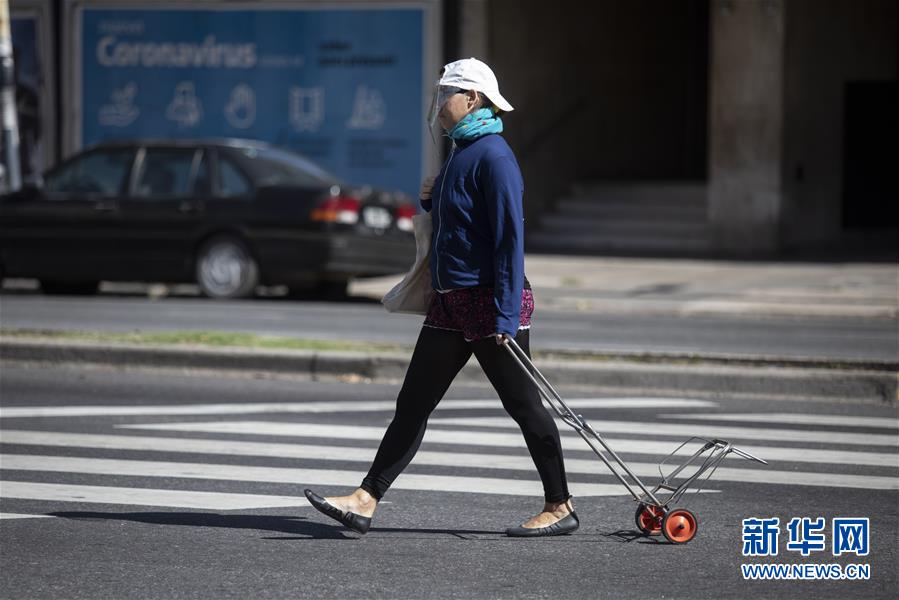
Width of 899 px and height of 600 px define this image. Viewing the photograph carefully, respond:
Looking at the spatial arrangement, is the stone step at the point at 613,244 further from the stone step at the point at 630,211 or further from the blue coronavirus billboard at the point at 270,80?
the blue coronavirus billboard at the point at 270,80

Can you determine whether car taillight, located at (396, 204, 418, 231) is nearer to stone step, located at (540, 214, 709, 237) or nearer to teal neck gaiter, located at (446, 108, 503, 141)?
stone step, located at (540, 214, 709, 237)

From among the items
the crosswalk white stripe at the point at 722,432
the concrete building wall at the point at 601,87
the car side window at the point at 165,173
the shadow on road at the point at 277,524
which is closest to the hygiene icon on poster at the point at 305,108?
the concrete building wall at the point at 601,87

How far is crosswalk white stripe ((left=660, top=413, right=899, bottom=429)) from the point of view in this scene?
883 cm

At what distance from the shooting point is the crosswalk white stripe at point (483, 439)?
7.76m


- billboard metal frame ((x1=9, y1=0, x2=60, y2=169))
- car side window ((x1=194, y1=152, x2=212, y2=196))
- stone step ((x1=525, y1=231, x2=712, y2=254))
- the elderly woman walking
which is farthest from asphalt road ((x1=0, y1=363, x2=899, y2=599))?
billboard metal frame ((x1=9, y1=0, x2=60, y2=169))

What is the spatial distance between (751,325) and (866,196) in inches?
442

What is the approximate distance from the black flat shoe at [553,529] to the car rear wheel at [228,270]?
10.9 metres

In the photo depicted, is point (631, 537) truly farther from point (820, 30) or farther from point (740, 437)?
point (820, 30)

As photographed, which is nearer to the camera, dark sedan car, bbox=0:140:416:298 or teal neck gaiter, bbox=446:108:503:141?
teal neck gaiter, bbox=446:108:503:141

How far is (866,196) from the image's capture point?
25.1 metres

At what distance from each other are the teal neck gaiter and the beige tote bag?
361 mm

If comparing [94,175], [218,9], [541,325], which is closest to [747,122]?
[218,9]

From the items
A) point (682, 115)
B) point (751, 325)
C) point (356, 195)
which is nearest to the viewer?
point (751, 325)

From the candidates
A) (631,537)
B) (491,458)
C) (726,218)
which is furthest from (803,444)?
(726,218)
